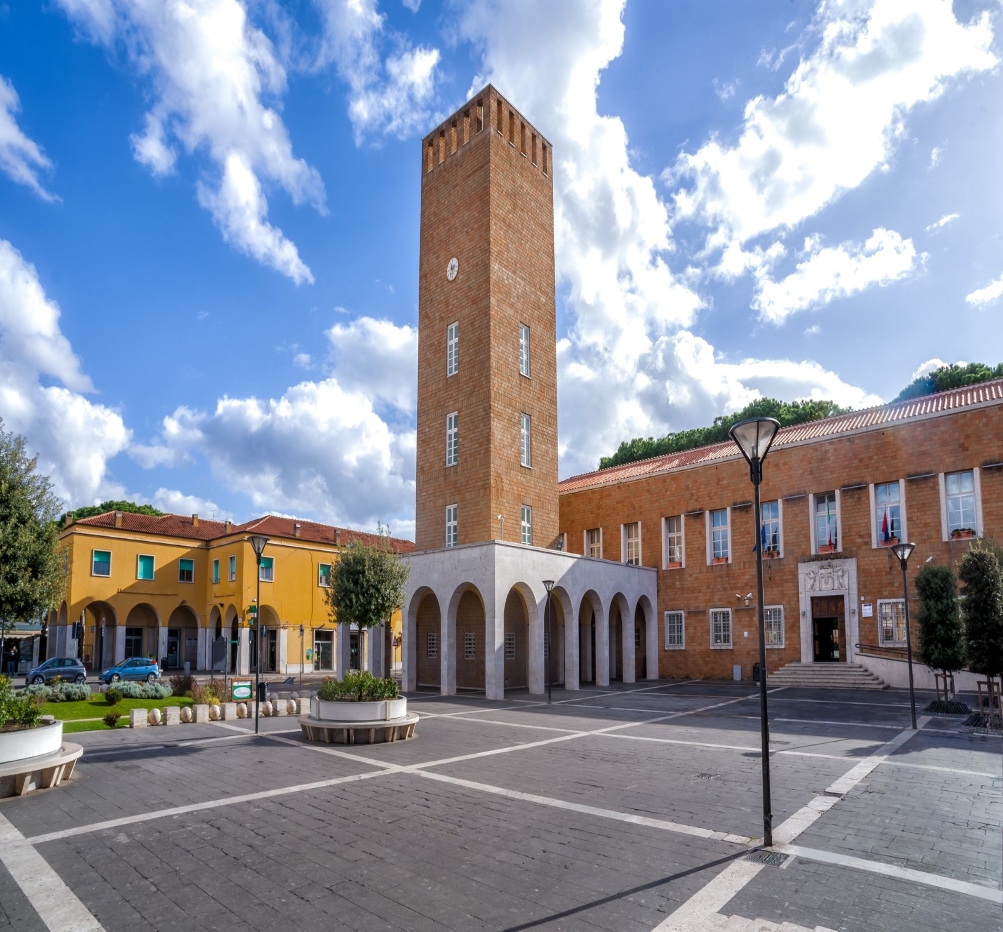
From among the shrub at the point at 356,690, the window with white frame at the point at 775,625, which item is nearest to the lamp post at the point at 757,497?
the shrub at the point at 356,690

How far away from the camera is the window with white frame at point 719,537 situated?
32.2m

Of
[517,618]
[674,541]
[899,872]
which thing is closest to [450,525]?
[517,618]

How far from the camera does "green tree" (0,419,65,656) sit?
1407 centimetres

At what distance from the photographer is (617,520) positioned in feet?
119

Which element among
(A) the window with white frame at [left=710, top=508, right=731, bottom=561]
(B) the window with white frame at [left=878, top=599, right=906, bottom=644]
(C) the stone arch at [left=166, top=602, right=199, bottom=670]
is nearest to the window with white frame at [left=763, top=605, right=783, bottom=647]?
(A) the window with white frame at [left=710, top=508, right=731, bottom=561]

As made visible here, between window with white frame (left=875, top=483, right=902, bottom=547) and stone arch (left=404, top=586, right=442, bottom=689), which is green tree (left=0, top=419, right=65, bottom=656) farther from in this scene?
window with white frame (left=875, top=483, right=902, bottom=547)

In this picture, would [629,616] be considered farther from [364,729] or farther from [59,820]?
[59,820]

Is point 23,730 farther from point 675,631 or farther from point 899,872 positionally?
point 675,631

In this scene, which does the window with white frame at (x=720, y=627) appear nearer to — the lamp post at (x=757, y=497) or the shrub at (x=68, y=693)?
the shrub at (x=68, y=693)

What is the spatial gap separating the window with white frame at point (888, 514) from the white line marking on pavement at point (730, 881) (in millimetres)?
19914

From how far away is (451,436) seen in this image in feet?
95.6

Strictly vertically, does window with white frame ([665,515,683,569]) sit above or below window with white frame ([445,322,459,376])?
below

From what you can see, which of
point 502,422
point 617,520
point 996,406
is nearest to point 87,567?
point 502,422

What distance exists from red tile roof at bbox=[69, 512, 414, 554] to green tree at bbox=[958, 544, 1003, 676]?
30.6 metres
